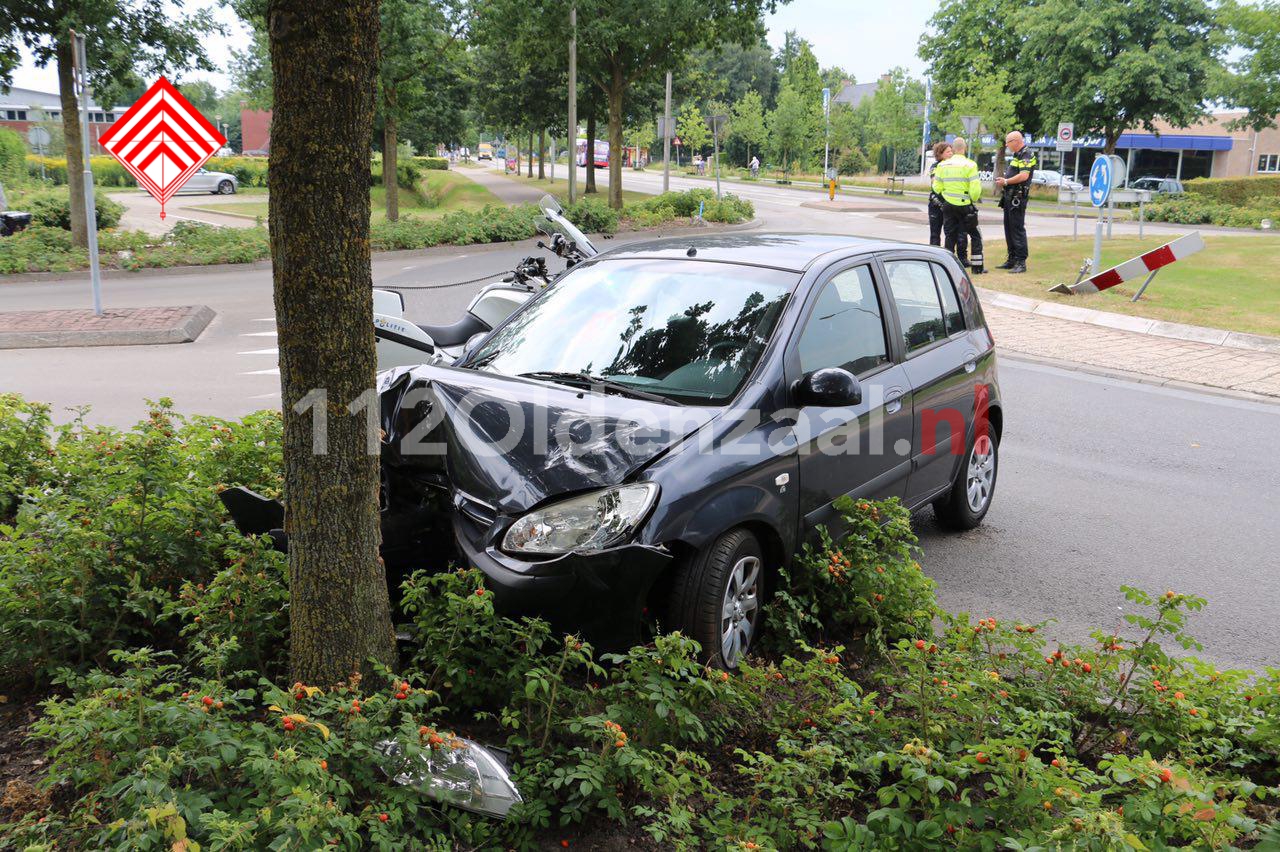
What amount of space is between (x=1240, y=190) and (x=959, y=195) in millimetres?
32327

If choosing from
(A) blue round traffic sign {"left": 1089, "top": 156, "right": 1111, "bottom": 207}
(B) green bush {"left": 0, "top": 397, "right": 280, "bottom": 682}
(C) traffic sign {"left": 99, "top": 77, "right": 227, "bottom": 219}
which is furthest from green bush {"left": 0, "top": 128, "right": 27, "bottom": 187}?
(B) green bush {"left": 0, "top": 397, "right": 280, "bottom": 682}

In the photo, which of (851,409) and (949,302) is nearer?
(851,409)

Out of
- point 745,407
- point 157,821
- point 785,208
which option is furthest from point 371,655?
point 785,208

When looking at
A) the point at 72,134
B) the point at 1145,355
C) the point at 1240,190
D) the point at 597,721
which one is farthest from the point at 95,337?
the point at 1240,190

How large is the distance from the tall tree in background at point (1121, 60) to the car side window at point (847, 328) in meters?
50.0

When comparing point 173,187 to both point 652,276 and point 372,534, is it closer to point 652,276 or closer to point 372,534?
point 652,276

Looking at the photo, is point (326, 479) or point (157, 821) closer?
point (157, 821)

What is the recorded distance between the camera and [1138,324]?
47.3 ft

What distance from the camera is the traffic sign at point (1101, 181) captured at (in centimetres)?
1795

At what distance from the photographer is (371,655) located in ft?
11.6

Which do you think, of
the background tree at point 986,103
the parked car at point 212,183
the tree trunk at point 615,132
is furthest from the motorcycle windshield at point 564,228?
the parked car at point 212,183

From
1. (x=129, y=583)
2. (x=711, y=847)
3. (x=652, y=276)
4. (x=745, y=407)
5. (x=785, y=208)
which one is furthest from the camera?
(x=785, y=208)

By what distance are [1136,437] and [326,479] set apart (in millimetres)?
7514

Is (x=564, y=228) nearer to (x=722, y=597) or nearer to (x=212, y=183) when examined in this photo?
(x=722, y=597)
